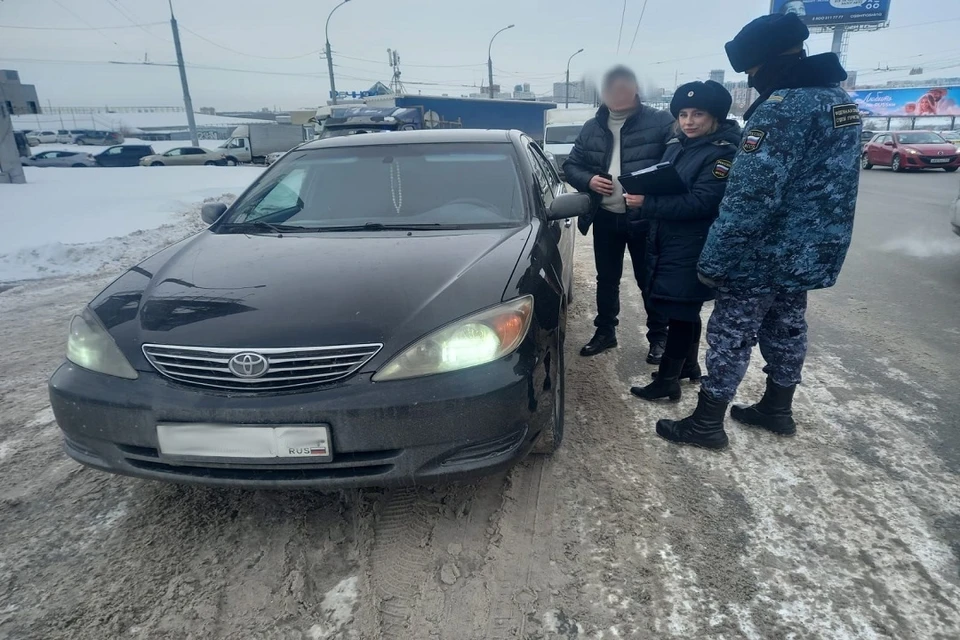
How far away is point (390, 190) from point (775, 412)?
7.23 feet

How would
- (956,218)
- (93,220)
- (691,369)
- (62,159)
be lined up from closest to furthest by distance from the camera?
1. (691,369)
2. (956,218)
3. (93,220)
4. (62,159)

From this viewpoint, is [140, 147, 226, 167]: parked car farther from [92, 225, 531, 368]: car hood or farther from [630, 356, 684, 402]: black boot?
[630, 356, 684, 402]: black boot

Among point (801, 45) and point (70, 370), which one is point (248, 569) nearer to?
point (70, 370)

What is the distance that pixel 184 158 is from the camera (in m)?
27.2

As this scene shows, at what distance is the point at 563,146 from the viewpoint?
17.8 meters

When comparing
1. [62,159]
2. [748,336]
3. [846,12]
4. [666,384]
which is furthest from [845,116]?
[846,12]

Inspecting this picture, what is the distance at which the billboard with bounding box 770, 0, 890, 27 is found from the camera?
40.0 meters

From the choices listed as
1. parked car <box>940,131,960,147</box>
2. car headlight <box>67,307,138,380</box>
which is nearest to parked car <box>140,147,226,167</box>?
car headlight <box>67,307,138,380</box>

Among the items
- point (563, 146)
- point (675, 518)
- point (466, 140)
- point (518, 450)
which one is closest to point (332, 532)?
point (518, 450)

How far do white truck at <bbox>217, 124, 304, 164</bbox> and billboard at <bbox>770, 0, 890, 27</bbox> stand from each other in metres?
34.0

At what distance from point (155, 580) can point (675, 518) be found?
1.82 metres

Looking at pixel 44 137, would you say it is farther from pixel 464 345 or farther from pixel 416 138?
pixel 464 345

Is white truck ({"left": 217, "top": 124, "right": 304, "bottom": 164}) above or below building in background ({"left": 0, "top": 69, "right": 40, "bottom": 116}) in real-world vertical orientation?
below

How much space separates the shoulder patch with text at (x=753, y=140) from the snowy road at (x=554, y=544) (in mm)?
1324
